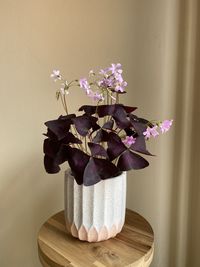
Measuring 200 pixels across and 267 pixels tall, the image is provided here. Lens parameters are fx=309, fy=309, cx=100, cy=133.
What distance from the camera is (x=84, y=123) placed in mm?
859

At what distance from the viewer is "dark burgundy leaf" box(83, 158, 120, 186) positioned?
33.1 inches

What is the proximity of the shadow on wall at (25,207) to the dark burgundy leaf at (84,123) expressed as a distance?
474mm

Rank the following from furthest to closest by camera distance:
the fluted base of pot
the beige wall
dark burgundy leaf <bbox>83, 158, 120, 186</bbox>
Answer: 1. the beige wall
2. the fluted base of pot
3. dark burgundy leaf <bbox>83, 158, 120, 186</bbox>

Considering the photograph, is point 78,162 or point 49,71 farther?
point 49,71

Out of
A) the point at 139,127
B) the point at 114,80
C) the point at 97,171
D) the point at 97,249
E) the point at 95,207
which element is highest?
the point at 114,80

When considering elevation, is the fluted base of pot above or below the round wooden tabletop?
above

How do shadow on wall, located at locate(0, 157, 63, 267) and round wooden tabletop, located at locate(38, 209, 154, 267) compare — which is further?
shadow on wall, located at locate(0, 157, 63, 267)

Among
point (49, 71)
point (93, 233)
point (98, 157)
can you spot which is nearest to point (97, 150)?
point (98, 157)

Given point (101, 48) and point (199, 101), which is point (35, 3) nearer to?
point (101, 48)

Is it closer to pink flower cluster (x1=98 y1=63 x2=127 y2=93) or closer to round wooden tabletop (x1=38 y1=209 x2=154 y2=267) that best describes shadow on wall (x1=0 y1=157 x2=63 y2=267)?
round wooden tabletop (x1=38 y1=209 x2=154 y2=267)

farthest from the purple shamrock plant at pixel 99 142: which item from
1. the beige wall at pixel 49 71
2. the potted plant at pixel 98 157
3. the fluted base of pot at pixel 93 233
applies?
the beige wall at pixel 49 71

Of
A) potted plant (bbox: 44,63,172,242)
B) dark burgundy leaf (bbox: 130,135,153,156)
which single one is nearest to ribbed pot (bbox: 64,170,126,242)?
potted plant (bbox: 44,63,172,242)

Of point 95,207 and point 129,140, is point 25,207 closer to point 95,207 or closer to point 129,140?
point 95,207

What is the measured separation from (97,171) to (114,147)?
0.27 ft
